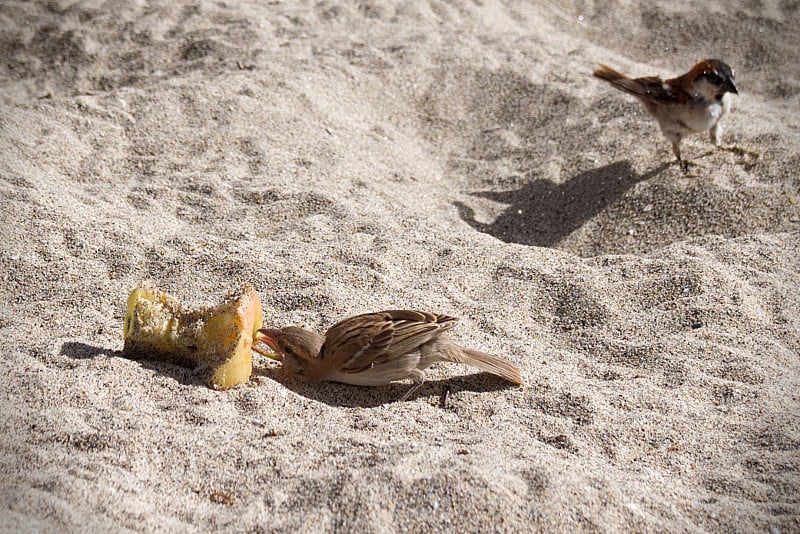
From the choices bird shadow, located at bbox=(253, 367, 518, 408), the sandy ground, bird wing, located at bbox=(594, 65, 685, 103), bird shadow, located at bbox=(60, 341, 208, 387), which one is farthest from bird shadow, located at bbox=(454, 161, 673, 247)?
bird shadow, located at bbox=(60, 341, 208, 387)

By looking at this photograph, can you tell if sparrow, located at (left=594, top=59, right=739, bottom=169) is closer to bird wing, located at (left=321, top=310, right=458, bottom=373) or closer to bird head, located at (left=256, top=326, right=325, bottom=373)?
bird wing, located at (left=321, top=310, right=458, bottom=373)

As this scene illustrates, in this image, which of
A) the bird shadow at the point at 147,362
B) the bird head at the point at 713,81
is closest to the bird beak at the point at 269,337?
the bird shadow at the point at 147,362

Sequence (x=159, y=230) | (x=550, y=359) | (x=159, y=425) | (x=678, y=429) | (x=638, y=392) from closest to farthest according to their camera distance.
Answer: (x=159, y=425) < (x=678, y=429) < (x=638, y=392) < (x=550, y=359) < (x=159, y=230)

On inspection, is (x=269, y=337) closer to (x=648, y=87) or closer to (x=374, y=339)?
(x=374, y=339)

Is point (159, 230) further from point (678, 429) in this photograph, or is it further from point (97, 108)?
point (678, 429)

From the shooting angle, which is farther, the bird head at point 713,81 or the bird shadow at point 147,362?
the bird head at point 713,81

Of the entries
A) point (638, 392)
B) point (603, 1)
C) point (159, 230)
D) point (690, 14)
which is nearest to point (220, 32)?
point (159, 230)

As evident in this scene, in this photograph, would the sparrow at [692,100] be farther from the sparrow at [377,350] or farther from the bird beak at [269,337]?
the bird beak at [269,337]
